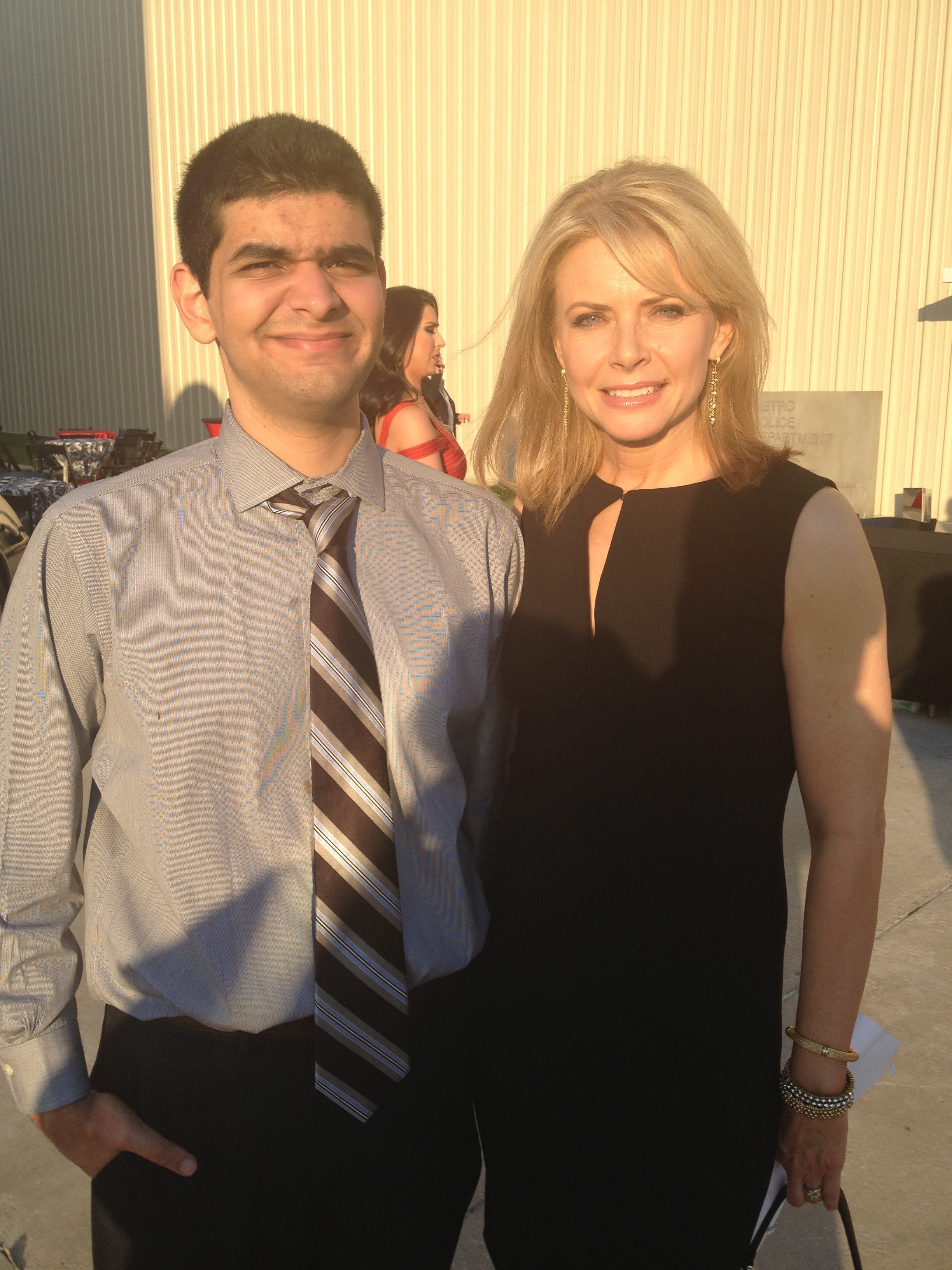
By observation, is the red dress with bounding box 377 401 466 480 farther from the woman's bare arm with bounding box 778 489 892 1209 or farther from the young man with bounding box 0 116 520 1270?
the woman's bare arm with bounding box 778 489 892 1209

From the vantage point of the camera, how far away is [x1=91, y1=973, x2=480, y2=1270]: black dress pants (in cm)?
142

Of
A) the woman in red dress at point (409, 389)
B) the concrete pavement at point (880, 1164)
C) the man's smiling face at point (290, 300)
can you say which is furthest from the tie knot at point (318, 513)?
the woman in red dress at point (409, 389)

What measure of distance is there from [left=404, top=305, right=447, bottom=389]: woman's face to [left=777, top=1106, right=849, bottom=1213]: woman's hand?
3.82 metres

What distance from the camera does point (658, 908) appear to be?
153 centimetres

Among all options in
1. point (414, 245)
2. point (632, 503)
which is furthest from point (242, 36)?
point (632, 503)

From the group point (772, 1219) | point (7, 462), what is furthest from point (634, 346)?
point (7, 462)

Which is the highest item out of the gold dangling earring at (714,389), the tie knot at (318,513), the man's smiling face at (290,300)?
the man's smiling face at (290,300)

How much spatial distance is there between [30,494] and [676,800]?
9.06 metres

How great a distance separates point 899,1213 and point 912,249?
10382mm

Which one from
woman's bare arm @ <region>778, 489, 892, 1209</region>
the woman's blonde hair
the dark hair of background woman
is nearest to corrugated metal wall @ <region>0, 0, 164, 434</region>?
the dark hair of background woman

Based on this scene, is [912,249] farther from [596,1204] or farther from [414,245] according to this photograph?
[596,1204]

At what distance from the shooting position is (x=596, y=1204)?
1563mm

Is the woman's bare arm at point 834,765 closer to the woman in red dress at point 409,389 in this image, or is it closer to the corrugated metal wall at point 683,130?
the woman in red dress at point 409,389

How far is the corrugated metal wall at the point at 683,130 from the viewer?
1034 cm
